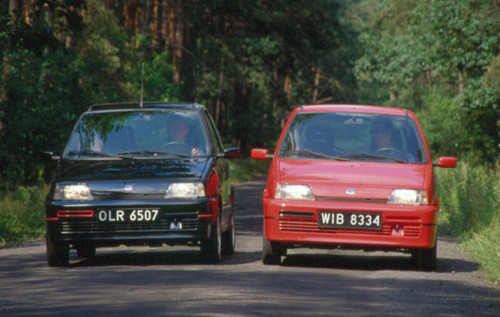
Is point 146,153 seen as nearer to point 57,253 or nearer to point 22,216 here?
point 57,253

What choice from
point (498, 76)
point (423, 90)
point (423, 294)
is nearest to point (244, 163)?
point (423, 90)

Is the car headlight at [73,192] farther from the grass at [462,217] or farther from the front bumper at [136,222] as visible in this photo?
the grass at [462,217]

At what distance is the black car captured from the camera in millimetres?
9695

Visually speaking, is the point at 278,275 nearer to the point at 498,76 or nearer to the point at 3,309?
the point at 3,309

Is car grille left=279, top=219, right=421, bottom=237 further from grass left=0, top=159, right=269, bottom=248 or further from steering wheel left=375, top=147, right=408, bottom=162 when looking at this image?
grass left=0, top=159, right=269, bottom=248

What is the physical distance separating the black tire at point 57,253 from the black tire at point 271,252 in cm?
210

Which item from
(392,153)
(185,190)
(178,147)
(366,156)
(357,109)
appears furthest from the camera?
(357,109)

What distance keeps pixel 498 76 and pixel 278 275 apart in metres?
14.8

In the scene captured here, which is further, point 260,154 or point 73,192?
point 260,154

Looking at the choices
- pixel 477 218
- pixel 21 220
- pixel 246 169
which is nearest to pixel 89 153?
pixel 21 220

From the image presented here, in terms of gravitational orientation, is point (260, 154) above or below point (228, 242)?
above

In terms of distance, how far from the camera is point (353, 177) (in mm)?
9867

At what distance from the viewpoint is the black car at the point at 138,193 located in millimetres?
9695

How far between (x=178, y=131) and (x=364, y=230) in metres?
2.61
